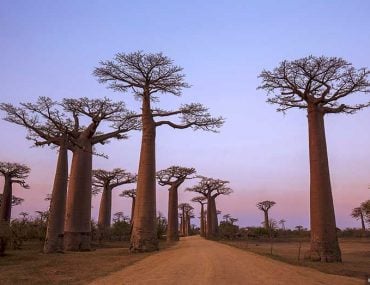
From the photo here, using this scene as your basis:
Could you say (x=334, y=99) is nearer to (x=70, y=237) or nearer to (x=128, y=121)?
(x=128, y=121)

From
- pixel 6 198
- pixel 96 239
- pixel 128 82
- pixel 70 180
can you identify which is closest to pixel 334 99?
pixel 128 82

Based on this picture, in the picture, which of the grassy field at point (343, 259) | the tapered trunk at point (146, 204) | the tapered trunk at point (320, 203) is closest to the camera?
the grassy field at point (343, 259)

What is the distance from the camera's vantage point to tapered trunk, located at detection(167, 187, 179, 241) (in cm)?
3669

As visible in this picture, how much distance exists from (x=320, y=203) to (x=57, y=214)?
10.8m

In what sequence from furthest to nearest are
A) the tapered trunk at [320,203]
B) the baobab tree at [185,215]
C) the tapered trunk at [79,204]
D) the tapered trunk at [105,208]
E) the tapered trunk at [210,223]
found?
1. the baobab tree at [185,215]
2. the tapered trunk at [210,223]
3. the tapered trunk at [105,208]
4. the tapered trunk at [79,204]
5. the tapered trunk at [320,203]

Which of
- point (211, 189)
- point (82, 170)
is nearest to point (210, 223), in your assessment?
point (211, 189)

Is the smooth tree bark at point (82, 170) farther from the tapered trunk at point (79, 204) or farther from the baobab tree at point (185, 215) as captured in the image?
the baobab tree at point (185, 215)

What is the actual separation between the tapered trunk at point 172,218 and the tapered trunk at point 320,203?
22297mm

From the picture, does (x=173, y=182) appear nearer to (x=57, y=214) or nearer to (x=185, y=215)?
(x=57, y=214)

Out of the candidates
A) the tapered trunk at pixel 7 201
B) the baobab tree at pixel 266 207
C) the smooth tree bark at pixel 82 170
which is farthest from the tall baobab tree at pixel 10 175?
the baobab tree at pixel 266 207

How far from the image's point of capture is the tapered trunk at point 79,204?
19875mm

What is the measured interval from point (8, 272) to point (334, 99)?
13.2 metres

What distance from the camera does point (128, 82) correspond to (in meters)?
20.4

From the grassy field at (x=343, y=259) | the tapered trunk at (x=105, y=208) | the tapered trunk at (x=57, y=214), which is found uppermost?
the tapered trunk at (x=105, y=208)
